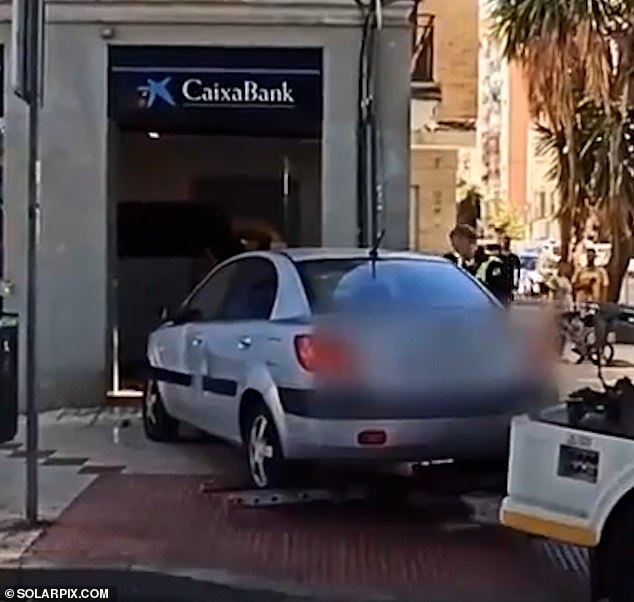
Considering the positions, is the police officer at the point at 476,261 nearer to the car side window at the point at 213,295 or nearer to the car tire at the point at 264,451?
the car side window at the point at 213,295

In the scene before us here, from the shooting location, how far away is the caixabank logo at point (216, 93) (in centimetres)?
1429

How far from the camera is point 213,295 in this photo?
11547 mm

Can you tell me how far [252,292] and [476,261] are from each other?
2.91 meters

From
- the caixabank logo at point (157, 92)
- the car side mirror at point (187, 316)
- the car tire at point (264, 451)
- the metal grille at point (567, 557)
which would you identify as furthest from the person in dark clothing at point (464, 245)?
the metal grille at point (567, 557)

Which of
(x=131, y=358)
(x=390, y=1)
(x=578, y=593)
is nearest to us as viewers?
(x=578, y=593)

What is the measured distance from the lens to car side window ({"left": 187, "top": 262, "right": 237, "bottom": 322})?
11234mm

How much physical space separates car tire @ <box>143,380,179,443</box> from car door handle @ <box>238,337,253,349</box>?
83.9 inches

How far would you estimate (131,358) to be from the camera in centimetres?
1568

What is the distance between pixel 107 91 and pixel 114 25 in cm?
60

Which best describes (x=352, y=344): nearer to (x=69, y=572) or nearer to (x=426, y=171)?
(x=69, y=572)

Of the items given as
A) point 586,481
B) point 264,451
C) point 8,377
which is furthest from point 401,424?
point 8,377

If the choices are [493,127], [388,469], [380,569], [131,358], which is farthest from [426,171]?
[493,127]

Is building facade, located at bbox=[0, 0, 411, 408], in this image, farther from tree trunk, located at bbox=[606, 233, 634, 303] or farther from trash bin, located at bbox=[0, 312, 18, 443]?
tree trunk, located at bbox=[606, 233, 634, 303]

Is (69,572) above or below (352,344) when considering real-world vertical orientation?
below
